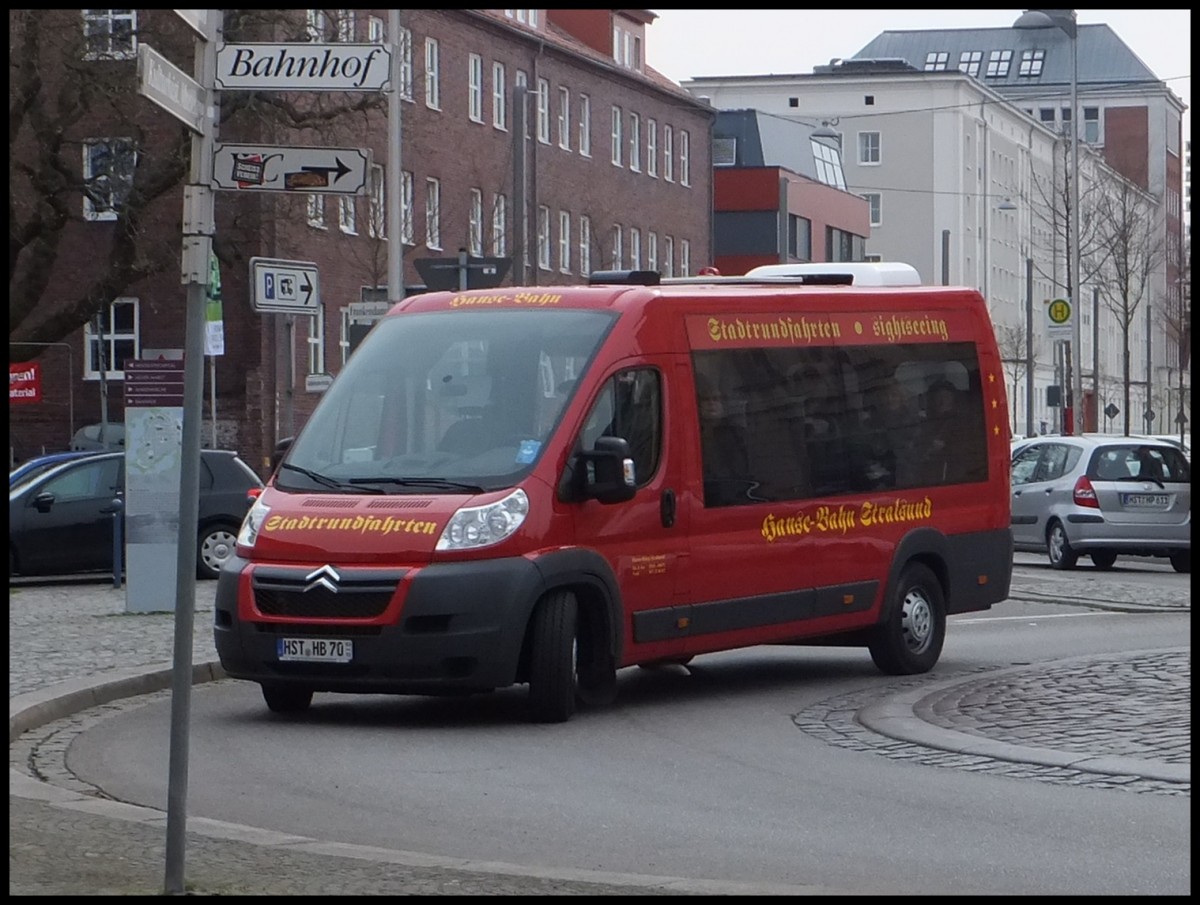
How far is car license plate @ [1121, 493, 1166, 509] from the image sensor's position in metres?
28.5

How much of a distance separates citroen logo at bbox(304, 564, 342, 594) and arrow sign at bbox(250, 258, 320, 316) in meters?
5.25

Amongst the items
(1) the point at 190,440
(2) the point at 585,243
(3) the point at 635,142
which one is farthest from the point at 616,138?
(1) the point at 190,440

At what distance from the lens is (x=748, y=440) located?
14.3 meters

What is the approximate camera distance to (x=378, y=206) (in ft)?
163

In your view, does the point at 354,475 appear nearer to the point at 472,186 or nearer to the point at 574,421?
the point at 574,421

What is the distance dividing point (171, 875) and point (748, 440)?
7.46 metres

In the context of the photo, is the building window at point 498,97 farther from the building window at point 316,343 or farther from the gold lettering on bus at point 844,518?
the gold lettering on bus at point 844,518

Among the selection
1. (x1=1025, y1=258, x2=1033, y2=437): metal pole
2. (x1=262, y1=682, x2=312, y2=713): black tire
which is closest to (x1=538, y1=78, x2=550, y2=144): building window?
(x1=1025, y1=258, x2=1033, y2=437): metal pole

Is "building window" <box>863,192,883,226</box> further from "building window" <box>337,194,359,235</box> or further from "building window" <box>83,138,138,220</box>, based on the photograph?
"building window" <box>83,138,138,220</box>

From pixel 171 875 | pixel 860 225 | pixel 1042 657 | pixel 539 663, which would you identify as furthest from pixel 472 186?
pixel 171 875

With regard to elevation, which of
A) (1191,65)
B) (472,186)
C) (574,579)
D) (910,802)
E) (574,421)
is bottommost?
(910,802)

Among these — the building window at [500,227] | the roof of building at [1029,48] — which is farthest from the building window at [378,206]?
the roof of building at [1029,48]

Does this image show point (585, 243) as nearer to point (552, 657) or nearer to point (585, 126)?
point (585, 126)

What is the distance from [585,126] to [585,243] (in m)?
3.47
